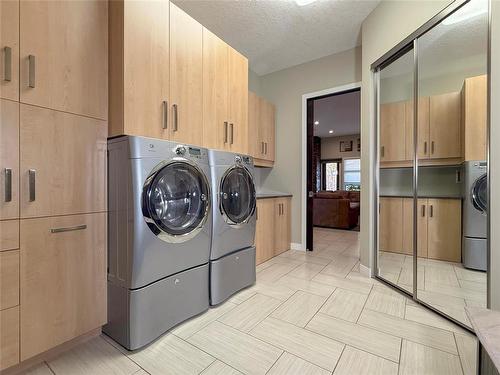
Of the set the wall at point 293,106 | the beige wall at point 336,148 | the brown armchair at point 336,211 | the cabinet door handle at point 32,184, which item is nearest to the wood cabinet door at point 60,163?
the cabinet door handle at point 32,184

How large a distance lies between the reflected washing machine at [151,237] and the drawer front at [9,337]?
0.43 meters

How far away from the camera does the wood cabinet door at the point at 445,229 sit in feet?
5.99

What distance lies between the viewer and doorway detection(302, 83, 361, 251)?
138 inches

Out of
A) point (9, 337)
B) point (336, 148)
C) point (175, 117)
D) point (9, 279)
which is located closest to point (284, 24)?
point (175, 117)

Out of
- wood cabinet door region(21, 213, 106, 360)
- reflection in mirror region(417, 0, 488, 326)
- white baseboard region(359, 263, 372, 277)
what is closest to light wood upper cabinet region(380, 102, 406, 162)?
reflection in mirror region(417, 0, 488, 326)

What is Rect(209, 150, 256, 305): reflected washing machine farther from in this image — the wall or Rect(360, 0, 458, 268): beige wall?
the wall

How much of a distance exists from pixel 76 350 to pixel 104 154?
1175 millimetres

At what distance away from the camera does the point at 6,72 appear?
1.09 m

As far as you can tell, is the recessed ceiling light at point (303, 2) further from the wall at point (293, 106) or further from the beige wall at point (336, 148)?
the beige wall at point (336, 148)

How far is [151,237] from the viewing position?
4.56 ft

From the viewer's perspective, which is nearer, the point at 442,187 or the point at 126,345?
the point at 126,345

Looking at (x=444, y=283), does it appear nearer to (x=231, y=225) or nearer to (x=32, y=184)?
(x=231, y=225)

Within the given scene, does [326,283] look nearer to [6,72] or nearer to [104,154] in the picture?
[104,154]

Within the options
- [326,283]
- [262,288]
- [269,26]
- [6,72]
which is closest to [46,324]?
[6,72]
